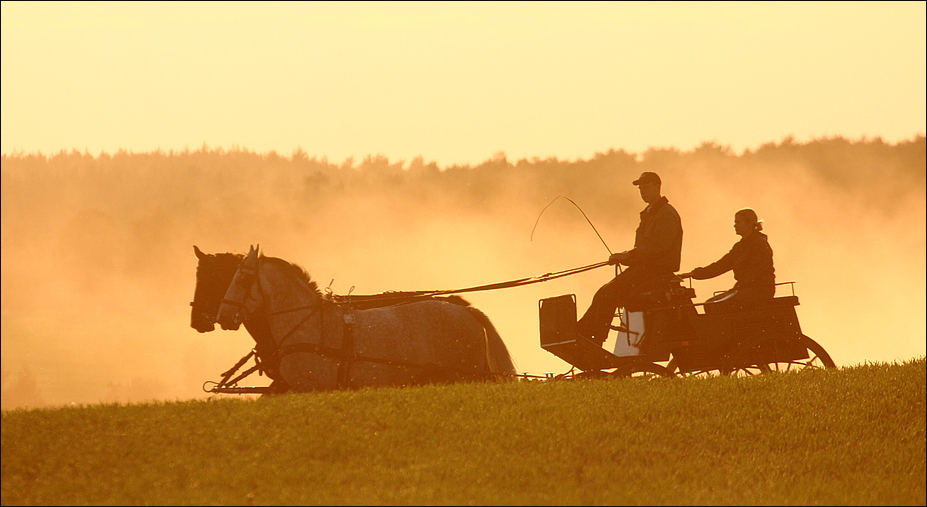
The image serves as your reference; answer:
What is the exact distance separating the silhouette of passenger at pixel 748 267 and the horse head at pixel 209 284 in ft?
19.9

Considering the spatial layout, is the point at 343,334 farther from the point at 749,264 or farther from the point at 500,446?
the point at 749,264

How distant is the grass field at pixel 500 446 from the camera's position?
32.6ft

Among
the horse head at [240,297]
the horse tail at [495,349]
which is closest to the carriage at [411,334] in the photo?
the horse head at [240,297]

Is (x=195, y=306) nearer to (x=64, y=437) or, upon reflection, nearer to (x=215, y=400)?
(x=215, y=400)

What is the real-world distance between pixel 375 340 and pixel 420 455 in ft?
12.1

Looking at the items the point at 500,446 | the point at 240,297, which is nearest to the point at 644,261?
the point at 500,446

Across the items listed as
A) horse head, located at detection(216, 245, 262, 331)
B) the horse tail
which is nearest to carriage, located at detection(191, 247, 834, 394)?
horse head, located at detection(216, 245, 262, 331)

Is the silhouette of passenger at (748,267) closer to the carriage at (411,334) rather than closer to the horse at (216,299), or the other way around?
the carriage at (411,334)

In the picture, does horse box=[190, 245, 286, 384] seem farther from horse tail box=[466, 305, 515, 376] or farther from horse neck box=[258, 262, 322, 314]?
horse tail box=[466, 305, 515, 376]

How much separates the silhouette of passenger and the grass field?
3.65ft

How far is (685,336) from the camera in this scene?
14164mm

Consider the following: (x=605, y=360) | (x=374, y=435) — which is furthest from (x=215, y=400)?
(x=605, y=360)

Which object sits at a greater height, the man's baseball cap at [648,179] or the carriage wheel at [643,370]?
the man's baseball cap at [648,179]

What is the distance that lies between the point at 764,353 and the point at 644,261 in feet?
6.76
